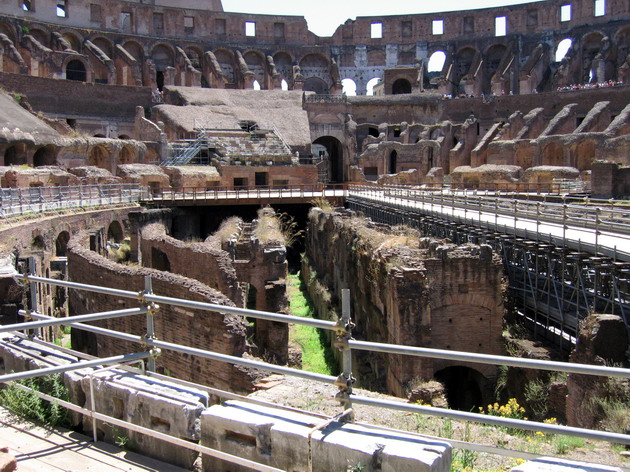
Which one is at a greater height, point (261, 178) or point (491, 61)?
point (491, 61)

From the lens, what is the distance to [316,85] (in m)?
64.4

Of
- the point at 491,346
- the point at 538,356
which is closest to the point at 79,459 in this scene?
the point at 538,356

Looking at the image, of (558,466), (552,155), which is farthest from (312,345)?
(552,155)

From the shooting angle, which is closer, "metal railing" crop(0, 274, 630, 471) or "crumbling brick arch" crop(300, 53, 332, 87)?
"metal railing" crop(0, 274, 630, 471)

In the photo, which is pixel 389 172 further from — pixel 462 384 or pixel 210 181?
pixel 462 384

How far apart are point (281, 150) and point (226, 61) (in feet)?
70.7

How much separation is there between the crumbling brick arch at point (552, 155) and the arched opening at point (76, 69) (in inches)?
1418

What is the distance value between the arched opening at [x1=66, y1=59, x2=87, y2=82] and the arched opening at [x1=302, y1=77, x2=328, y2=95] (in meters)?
20.4

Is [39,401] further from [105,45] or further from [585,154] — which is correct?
[105,45]


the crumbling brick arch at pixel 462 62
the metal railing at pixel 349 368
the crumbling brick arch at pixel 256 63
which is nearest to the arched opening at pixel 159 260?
the metal railing at pixel 349 368

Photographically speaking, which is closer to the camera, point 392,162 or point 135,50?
point 392,162

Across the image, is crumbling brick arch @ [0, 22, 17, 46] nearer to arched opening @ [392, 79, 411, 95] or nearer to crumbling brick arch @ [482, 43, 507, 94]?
arched opening @ [392, 79, 411, 95]

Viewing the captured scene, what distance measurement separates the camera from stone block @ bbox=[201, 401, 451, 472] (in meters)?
3.54

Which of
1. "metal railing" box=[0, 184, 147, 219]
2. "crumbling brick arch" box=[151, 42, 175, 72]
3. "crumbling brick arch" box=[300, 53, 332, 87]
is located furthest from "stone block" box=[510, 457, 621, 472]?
"crumbling brick arch" box=[300, 53, 332, 87]
